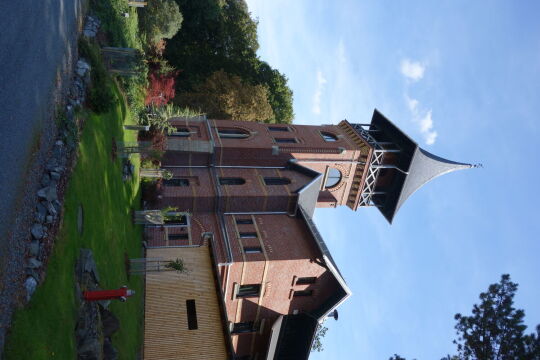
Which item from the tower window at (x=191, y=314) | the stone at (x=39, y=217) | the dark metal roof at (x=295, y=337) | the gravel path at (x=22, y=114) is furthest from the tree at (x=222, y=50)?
the stone at (x=39, y=217)

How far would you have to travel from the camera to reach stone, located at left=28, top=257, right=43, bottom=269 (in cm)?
805

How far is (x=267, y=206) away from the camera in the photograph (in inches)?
934

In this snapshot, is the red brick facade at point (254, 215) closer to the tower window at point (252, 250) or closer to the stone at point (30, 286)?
the tower window at point (252, 250)

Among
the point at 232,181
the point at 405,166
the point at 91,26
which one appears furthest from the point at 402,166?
the point at 91,26

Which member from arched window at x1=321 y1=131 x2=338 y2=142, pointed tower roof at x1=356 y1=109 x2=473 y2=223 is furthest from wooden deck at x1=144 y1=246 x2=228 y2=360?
Answer: pointed tower roof at x1=356 y1=109 x2=473 y2=223

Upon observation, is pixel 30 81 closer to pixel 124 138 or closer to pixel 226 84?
pixel 124 138

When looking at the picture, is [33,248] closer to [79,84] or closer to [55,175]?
[55,175]

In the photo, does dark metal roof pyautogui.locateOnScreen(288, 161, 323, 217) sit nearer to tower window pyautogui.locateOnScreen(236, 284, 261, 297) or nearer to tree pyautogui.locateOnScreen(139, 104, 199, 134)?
tower window pyautogui.locateOnScreen(236, 284, 261, 297)

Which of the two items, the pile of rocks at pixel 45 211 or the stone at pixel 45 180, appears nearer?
the pile of rocks at pixel 45 211

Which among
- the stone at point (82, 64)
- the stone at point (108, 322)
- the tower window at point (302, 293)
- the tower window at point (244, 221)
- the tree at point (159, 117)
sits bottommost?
the tower window at point (302, 293)

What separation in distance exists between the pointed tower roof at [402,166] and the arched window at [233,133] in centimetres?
931

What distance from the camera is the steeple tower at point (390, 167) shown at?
27.4 m

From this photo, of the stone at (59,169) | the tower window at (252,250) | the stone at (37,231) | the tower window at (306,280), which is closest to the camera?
the stone at (37,231)

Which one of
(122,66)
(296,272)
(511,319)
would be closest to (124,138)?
(122,66)
